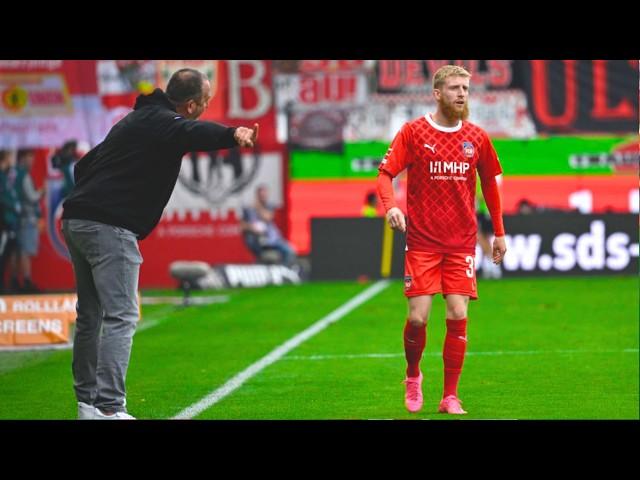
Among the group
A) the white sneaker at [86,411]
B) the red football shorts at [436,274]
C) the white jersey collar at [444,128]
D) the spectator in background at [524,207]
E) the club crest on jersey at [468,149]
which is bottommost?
the white sneaker at [86,411]

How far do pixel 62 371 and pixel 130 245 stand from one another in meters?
4.21

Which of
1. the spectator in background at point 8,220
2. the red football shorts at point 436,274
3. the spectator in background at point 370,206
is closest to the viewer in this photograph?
the red football shorts at point 436,274

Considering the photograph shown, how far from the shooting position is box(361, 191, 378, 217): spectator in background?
2741 centimetres

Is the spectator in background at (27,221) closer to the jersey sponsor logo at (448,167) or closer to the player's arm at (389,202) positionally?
the player's arm at (389,202)

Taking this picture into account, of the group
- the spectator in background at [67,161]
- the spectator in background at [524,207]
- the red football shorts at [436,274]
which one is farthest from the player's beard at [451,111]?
the spectator in background at [67,161]

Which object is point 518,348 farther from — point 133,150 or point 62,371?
point 133,150

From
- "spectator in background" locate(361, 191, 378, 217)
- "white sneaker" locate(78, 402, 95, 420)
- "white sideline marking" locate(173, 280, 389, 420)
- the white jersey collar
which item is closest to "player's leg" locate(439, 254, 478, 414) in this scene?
the white jersey collar

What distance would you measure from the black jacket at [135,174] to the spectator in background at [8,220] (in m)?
19.3

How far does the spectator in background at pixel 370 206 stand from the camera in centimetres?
2741

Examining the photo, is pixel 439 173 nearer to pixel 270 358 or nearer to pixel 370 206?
pixel 270 358

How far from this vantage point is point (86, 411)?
8.23 meters

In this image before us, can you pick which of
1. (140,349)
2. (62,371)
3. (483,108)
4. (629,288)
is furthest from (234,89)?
(62,371)

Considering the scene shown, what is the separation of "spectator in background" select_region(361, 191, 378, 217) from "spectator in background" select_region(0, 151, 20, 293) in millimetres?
6408

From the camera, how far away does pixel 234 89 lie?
2839 centimetres
